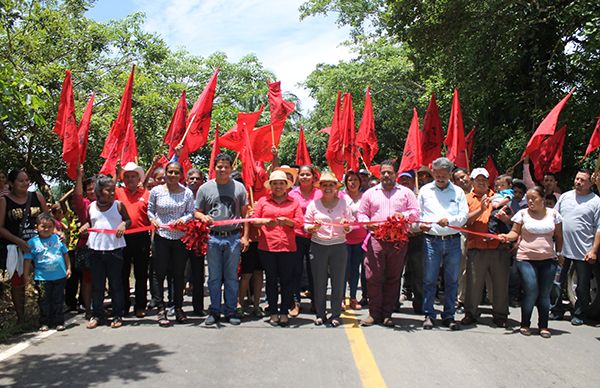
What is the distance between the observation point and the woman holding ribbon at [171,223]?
6.90 m

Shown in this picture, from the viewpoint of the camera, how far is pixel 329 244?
6848mm

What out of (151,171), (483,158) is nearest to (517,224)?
(151,171)

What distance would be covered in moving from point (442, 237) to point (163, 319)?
3.55m

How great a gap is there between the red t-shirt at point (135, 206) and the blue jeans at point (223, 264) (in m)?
1.09

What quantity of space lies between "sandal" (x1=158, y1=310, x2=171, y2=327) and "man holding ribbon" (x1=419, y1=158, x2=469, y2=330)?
3.10 m

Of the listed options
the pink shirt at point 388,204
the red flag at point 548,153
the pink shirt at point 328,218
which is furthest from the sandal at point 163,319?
the red flag at point 548,153

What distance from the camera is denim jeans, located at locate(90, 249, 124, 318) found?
683 cm

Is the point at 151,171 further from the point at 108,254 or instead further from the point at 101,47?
the point at 101,47

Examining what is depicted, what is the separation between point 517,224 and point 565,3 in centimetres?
893

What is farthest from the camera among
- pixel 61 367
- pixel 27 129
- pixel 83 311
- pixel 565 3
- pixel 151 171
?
pixel 27 129

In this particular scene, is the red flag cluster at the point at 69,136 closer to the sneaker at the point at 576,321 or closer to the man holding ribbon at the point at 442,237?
the man holding ribbon at the point at 442,237

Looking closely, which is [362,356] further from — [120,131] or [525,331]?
[120,131]

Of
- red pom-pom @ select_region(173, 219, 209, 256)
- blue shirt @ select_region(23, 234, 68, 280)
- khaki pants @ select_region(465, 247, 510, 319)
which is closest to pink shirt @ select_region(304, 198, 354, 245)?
red pom-pom @ select_region(173, 219, 209, 256)

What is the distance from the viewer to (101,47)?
19.5 m
